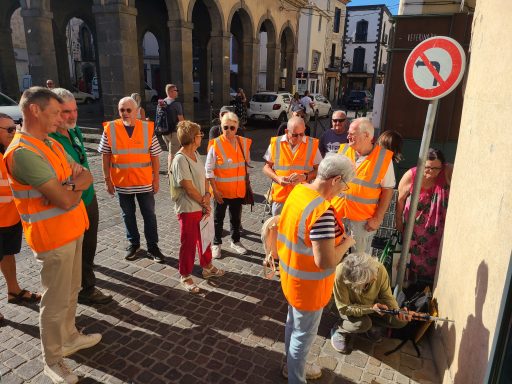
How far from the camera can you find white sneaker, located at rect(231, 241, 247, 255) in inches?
202

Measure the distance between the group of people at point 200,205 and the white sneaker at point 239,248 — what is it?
0.06 ft

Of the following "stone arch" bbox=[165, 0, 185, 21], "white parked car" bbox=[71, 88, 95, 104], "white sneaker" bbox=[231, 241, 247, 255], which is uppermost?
"stone arch" bbox=[165, 0, 185, 21]

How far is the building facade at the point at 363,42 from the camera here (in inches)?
1853

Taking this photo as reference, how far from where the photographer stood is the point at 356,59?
160 ft

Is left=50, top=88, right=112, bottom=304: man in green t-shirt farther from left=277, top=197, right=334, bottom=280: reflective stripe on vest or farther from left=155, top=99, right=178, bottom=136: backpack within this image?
left=155, top=99, right=178, bottom=136: backpack

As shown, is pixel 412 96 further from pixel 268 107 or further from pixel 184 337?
pixel 268 107

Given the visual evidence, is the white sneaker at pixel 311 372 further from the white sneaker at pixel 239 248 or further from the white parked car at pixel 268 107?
the white parked car at pixel 268 107

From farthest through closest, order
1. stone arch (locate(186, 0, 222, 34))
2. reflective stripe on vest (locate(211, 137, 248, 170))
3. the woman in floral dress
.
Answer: stone arch (locate(186, 0, 222, 34))
reflective stripe on vest (locate(211, 137, 248, 170))
the woman in floral dress

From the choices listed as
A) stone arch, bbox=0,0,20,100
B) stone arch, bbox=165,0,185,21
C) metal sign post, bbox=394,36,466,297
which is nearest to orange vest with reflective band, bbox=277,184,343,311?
metal sign post, bbox=394,36,466,297

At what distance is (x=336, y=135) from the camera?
539 cm

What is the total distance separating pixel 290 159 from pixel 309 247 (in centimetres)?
215

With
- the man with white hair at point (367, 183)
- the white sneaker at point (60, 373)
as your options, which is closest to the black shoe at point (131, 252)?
the white sneaker at point (60, 373)

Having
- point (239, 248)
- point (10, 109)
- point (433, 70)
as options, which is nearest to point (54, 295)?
point (239, 248)

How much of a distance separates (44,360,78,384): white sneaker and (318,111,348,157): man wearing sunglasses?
398cm
